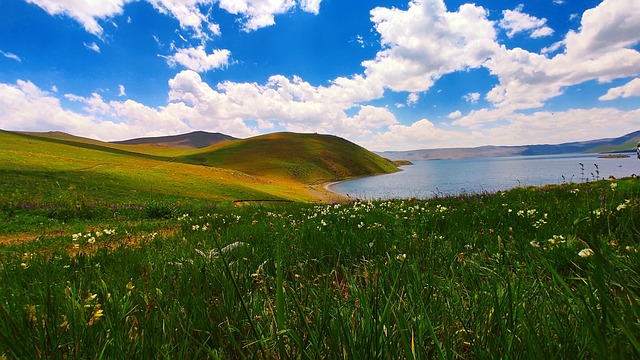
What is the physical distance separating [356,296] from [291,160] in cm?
14592

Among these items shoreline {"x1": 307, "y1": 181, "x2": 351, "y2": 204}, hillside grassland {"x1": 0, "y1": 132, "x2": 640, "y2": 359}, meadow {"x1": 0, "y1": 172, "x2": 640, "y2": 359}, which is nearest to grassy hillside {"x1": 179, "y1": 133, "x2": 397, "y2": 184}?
shoreline {"x1": 307, "y1": 181, "x2": 351, "y2": 204}

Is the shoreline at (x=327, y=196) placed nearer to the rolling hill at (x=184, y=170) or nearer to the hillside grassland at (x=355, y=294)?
the rolling hill at (x=184, y=170)

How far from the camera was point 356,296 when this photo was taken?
7.32 feet

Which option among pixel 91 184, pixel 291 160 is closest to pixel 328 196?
pixel 91 184

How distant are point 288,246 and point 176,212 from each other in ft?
61.1

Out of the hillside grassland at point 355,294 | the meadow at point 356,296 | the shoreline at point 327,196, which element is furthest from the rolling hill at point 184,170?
the meadow at point 356,296

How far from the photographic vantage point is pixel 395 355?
138cm

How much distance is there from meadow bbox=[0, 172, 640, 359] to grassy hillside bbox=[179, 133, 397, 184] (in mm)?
110625

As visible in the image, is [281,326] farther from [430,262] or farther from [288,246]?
[288,246]

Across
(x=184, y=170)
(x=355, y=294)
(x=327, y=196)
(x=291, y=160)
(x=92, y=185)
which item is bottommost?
(x=327, y=196)

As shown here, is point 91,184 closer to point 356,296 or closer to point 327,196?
point 356,296

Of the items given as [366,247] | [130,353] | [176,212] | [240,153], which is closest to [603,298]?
[130,353]

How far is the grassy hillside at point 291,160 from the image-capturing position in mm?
125688

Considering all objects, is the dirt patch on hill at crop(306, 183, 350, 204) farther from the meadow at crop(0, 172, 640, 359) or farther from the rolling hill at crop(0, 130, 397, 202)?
the meadow at crop(0, 172, 640, 359)
